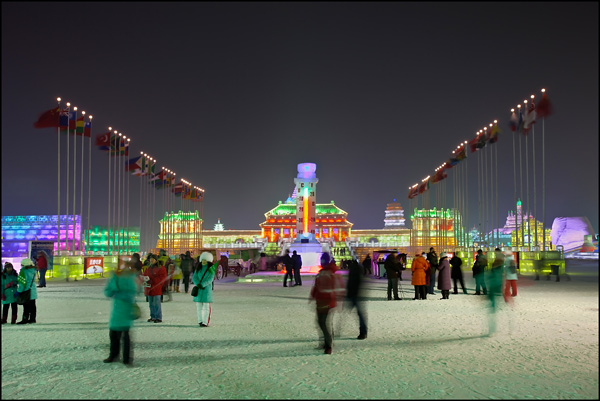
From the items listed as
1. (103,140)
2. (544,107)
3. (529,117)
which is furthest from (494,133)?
(103,140)

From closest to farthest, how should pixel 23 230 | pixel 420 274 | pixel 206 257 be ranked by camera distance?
pixel 206 257, pixel 420 274, pixel 23 230

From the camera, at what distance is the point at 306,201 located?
74438 mm

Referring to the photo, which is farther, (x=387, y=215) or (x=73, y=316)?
(x=387, y=215)

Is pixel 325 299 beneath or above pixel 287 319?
above

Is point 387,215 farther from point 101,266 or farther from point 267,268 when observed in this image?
point 101,266

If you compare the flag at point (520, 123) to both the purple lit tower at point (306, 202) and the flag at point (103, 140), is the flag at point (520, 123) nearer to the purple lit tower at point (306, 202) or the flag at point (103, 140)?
the flag at point (103, 140)

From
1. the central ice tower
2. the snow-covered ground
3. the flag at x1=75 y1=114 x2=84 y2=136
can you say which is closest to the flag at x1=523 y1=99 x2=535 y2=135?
the snow-covered ground

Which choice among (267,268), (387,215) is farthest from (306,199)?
(387,215)

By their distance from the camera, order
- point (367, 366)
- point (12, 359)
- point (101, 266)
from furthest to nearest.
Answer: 1. point (101, 266)
2. point (12, 359)
3. point (367, 366)

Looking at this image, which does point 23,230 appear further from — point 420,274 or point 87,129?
point 420,274

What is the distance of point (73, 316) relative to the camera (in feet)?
49.8

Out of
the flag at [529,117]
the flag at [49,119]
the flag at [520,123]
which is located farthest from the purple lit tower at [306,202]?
the flag at [49,119]

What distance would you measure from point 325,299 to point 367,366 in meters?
1.36

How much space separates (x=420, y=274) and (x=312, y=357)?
36.8ft
